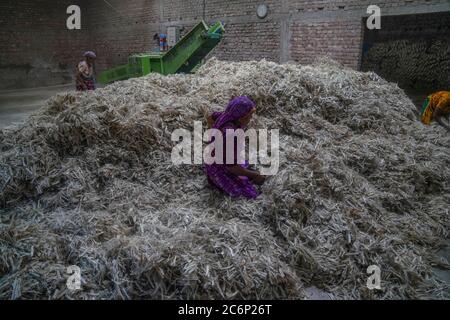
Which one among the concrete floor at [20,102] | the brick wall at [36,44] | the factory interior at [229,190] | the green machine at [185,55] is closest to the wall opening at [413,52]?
the factory interior at [229,190]

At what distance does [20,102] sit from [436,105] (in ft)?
35.7

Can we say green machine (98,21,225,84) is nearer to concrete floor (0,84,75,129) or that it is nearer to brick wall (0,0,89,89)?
concrete floor (0,84,75,129)

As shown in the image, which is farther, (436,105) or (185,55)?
(185,55)

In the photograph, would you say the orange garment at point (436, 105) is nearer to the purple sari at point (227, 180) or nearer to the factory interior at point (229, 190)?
the factory interior at point (229, 190)

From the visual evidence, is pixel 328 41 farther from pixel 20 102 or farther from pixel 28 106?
pixel 20 102

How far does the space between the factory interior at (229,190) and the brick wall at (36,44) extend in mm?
9011

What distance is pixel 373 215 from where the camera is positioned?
3.02 meters

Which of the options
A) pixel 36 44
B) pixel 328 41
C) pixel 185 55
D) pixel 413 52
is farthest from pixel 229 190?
pixel 36 44

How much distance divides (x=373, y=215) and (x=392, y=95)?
10.4 ft

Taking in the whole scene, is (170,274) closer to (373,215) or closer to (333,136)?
(373,215)

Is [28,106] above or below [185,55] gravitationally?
below

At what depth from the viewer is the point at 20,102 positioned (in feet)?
32.7

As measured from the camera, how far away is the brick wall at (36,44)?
12516 mm

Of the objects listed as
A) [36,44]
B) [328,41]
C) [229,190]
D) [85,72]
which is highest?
[36,44]
